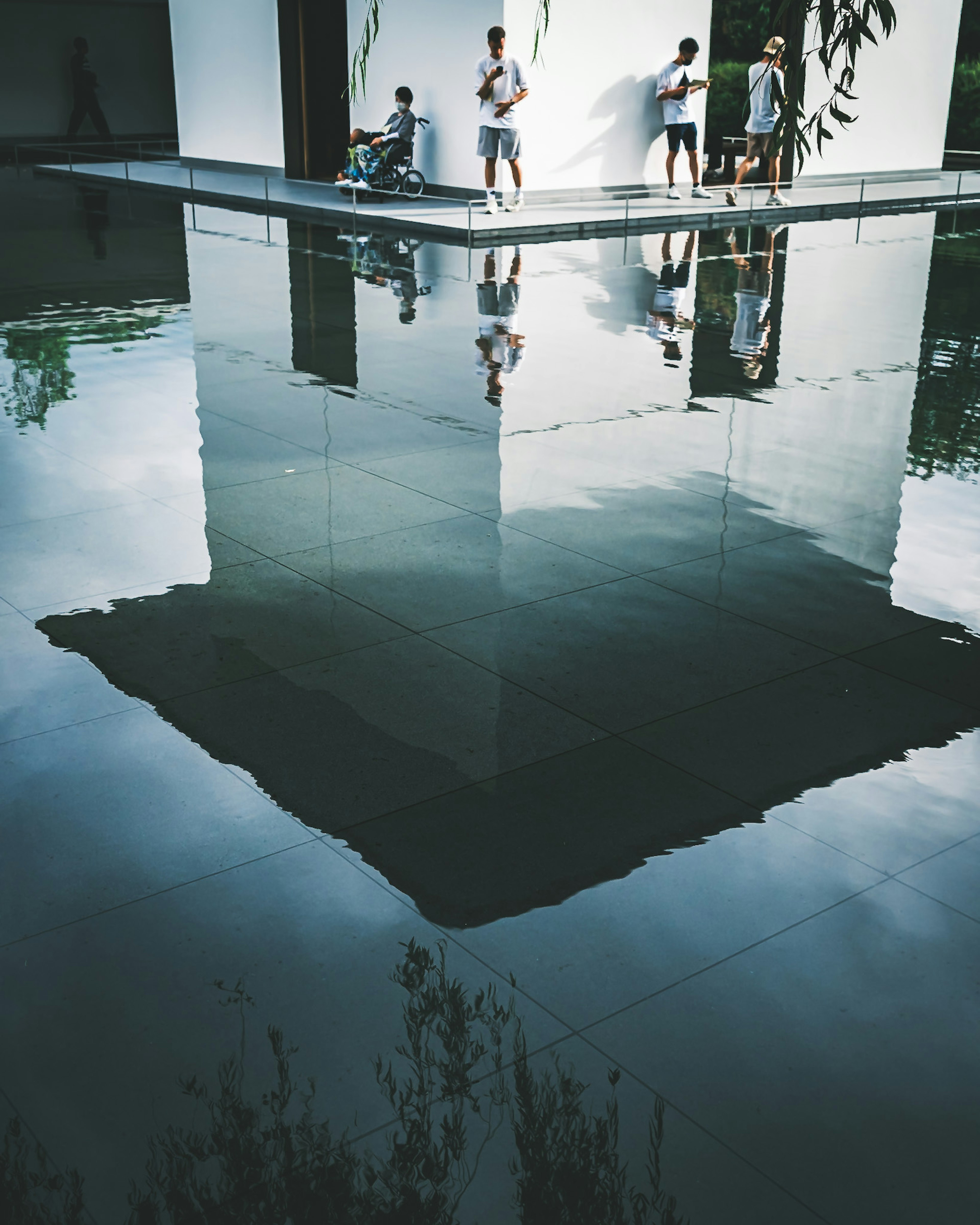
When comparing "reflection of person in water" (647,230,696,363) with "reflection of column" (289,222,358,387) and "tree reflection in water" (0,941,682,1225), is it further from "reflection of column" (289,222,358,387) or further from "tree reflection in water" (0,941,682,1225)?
"tree reflection in water" (0,941,682,1225)

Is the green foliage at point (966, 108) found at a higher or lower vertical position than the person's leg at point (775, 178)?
higher

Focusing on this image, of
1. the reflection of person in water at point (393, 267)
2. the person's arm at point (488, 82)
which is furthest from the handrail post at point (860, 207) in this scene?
the reflection of person in water at point (393, 267)

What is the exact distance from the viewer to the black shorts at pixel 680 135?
1842 centimetres

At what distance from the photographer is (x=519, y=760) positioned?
3.60 metres

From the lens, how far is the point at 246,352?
867 centimetres

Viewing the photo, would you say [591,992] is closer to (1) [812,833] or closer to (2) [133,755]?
(1) [812,833]

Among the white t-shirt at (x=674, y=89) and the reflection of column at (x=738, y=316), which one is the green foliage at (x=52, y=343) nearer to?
the reflection of column at (x=738, y=316)

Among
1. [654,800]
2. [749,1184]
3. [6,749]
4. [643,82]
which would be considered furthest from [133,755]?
[643,82]

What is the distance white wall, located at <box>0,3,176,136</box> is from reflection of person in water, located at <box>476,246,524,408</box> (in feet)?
68.6

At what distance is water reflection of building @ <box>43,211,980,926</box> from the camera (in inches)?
128

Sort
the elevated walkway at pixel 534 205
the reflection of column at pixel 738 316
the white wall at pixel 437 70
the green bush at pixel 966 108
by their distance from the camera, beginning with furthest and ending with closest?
the green bush at pixel 966 108
the white wall at pixel 437 70
the elevated walkway at pixel 534 205
the reflection of column at pixel 738 316

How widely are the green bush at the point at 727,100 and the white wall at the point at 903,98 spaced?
1.29 meters

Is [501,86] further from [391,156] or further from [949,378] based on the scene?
[949,378]

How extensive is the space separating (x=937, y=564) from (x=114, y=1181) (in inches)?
155
